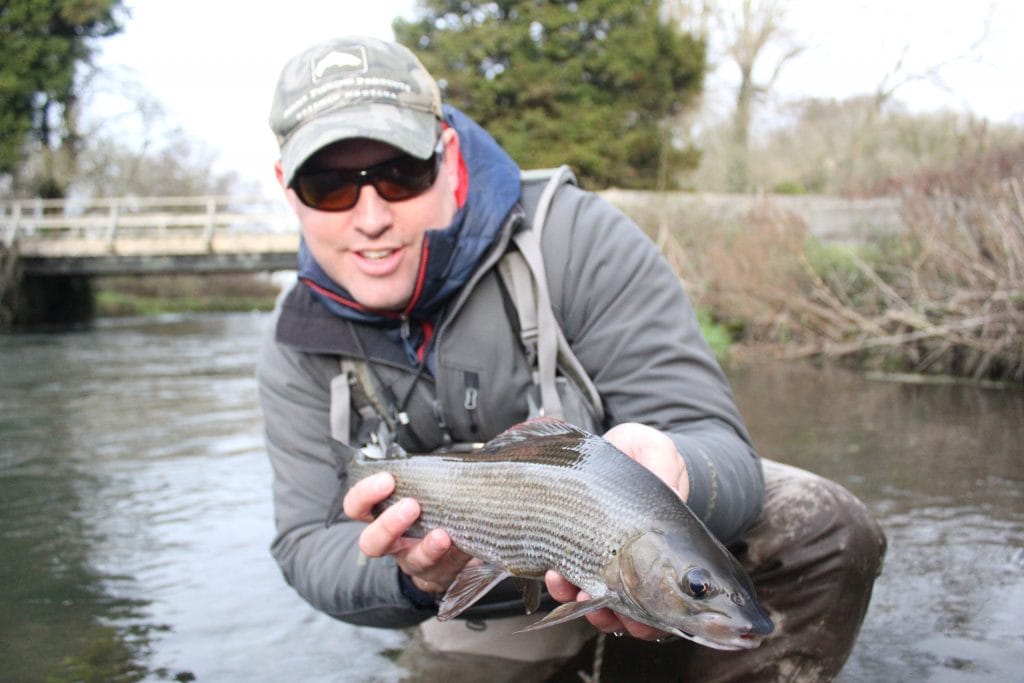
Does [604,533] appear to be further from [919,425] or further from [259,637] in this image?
[919,425]

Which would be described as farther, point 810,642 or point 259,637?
point 259,637

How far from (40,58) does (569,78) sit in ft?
59.6

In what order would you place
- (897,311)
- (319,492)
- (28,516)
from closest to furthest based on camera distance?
(319,492) < (28,516) < (897,311)

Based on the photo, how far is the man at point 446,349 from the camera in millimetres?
3113

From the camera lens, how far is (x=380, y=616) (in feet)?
10.9

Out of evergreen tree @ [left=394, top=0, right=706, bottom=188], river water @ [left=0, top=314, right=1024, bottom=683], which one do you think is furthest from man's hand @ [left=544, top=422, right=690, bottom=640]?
evergreen tree @ [left=394, top=0, right=706, bottom=188]

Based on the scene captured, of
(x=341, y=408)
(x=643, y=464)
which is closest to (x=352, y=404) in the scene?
(x=341, y=408)

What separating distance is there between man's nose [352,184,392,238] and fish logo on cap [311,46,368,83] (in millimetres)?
385

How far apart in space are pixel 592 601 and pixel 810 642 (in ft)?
4.91

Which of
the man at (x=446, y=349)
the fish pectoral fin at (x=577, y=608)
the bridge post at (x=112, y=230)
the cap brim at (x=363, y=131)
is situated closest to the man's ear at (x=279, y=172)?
the man at (x=446, y=349)

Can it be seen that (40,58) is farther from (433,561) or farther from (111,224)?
(433,561)

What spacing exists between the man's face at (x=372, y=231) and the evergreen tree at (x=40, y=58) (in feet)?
106

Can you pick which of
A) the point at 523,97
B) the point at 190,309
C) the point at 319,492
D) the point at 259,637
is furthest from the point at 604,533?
the point at 190,309

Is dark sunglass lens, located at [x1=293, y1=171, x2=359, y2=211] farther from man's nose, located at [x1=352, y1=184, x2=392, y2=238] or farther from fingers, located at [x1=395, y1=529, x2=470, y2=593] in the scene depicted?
fingers, located at [x1=395, y1=529, x2=470, y2=593]
